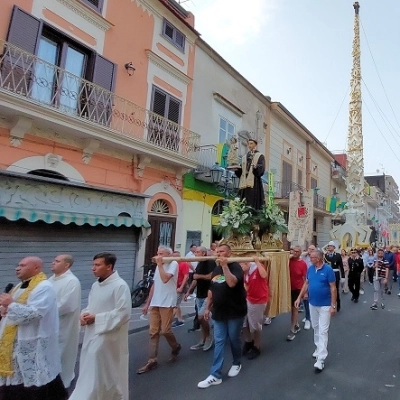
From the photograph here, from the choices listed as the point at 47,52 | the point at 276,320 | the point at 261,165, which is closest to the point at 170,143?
the point at 47,52

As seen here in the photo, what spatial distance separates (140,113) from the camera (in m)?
10.9

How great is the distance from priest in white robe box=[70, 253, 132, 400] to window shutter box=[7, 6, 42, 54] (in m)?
6.79

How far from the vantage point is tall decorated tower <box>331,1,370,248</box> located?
23.1 m

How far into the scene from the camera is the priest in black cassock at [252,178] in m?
6.57

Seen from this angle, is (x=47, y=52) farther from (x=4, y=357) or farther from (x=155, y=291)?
(x=4, y=357)

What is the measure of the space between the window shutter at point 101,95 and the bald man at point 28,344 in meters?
6.64

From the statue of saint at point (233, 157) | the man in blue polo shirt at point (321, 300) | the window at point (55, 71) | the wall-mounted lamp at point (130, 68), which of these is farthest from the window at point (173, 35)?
the man in blue polo shirt at point (321, 300)

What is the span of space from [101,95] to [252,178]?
5424 millimetres

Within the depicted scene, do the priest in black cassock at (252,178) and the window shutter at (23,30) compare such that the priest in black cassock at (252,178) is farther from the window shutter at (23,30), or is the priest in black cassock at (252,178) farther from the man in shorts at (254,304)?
the window shutter at (23,30)

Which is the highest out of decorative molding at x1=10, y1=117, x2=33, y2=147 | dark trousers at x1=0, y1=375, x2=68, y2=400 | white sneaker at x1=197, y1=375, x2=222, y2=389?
decorative molding at x1=10, y1=117, x2=33, y2=147

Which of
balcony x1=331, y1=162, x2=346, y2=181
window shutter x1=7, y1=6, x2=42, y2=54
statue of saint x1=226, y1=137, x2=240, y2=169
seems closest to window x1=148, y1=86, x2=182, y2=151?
statue of saint x1=226, y1=137, x2=240, y2=169

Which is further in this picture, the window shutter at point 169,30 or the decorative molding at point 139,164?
the window shutter at point 169,30

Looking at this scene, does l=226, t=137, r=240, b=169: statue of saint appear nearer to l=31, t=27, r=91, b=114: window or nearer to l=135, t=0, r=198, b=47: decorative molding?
l=31, t=27, r=91, b=114: window

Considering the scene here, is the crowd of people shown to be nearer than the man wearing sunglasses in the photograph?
Yes
